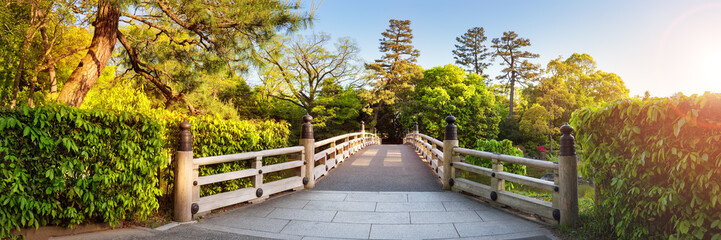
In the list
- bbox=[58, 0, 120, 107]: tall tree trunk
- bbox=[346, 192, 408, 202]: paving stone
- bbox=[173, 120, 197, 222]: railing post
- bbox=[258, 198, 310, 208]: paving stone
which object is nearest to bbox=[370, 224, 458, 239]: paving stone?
bbox=[346, 192, 408, 202]: paving stone

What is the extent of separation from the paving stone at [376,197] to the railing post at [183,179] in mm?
2328

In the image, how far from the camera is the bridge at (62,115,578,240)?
3.80 m

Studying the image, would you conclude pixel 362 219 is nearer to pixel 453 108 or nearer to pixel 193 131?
pixel 193 131

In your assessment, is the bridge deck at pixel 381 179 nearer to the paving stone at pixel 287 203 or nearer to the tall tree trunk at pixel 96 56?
the paving stone at pixel 287 203

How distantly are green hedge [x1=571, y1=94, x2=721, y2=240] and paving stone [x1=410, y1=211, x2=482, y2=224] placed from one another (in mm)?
1449

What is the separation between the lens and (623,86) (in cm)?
2917

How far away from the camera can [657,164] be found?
2.74 m

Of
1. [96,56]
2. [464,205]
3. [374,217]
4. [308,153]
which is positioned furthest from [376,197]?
[96,56]

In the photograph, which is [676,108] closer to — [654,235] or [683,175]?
[683,175]

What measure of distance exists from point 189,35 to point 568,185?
776cm

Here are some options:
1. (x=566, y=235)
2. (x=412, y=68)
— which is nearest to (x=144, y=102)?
(x=566, y=235)

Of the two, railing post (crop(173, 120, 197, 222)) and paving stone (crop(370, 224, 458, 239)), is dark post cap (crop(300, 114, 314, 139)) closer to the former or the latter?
railing post (crop(173, 120, 197, 222))

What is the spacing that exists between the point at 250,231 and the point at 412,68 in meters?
29.9

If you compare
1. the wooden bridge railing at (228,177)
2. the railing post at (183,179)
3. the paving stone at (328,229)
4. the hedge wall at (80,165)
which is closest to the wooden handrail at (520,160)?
the paving stone at (328,229)
